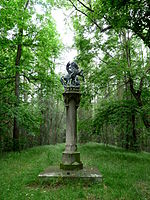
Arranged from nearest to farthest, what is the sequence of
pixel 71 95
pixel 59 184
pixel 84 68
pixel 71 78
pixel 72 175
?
pixel 59 184
pixel 72 175
pixel 71 95
pixel 71 78
pixel 84 68

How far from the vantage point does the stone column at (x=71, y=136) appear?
6.68 meters

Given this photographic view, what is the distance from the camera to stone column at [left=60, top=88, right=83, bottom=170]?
6684mm

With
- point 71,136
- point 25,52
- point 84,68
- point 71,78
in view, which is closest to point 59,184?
point 71,136

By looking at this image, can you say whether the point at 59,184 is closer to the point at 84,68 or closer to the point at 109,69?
the point at 109,69

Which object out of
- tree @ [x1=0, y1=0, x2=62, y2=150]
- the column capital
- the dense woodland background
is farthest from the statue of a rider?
tree @ [x1=0, y1=0, x2=62, y2=150]

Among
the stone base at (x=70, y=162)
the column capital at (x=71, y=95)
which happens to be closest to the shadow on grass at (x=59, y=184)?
the stone base at (x=70, y=162)

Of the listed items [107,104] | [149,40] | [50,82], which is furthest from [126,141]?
[149,40]

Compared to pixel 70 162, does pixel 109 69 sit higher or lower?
higher

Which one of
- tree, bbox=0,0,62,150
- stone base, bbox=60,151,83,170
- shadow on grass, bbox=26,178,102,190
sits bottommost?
shadow on grass, bbox=26,178,102,190

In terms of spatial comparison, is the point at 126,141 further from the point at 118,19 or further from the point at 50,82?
the point at 118,19

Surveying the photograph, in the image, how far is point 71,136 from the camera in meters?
7.11

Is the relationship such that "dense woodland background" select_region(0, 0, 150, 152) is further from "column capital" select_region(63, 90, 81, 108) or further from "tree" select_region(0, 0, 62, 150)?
"column capital" select_region(63, 90, 81, 108)

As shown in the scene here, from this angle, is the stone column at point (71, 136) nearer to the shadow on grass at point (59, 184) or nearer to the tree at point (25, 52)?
the shadow on grass at point (59, 184)

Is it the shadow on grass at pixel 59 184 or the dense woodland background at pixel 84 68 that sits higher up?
the dense woodland background at pixel 84 68
